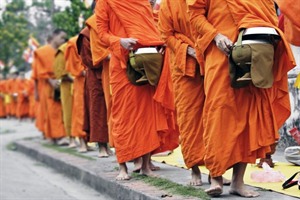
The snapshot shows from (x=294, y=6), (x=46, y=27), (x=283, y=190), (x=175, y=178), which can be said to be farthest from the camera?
(x=46, y=27)

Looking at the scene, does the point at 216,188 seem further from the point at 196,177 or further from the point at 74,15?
the point at 74,15

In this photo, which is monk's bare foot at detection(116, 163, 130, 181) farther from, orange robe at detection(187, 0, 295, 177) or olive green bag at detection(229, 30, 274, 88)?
olive green bag at detection(229, 30, 274, 88)

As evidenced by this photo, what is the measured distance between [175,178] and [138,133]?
56 centimetres

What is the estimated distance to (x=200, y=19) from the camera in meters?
5.32

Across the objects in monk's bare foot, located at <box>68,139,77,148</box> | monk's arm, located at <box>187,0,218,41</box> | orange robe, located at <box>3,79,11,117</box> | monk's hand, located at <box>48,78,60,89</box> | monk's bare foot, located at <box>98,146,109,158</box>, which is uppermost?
monk's arm, located at <box>187,0,218,41</box>

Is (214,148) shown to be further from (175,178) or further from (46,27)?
(46,27)

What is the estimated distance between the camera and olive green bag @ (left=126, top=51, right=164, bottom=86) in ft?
21.6

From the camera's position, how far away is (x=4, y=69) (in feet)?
136

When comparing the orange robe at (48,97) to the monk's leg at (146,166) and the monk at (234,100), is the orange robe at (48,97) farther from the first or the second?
the monk at (234,100)

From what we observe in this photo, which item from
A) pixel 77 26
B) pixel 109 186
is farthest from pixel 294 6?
pixel 77 26

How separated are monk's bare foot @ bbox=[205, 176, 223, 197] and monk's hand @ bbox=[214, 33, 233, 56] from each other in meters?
0.91

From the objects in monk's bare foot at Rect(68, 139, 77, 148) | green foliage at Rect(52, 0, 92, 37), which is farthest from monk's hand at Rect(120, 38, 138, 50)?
green foliage at Rect(52, 0, 92, 37)

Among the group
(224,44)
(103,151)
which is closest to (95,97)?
(103,151)

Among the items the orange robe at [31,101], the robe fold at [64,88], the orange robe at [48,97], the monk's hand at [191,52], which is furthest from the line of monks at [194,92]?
the orange robe at [31,101]
